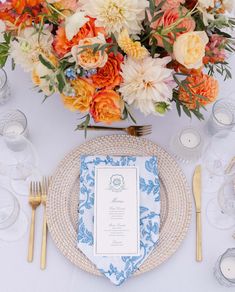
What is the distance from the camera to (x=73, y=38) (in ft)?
2.57

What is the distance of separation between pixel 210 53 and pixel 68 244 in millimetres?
559

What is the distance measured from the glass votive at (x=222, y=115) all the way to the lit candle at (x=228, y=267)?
0.35m

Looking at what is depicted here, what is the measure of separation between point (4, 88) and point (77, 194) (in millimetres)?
364

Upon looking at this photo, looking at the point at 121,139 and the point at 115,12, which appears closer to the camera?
the point at 115,12

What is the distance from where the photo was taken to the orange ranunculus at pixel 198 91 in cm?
92

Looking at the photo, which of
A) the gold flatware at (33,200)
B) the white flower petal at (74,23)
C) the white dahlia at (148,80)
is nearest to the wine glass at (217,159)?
the white dahlia at (148,80)

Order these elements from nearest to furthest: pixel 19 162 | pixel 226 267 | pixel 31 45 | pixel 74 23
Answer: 1. pixel 74 23
2. pixel 31 45
3. pixel 226 267
4. pixel 19 162

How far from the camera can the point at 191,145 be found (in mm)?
1117

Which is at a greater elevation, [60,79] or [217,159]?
[60,79]

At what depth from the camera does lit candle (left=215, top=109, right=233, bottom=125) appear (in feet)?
3.79

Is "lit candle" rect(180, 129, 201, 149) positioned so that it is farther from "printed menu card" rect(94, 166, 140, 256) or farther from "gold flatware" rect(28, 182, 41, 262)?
"gold flatware" rect(28, 182, 41, 262)

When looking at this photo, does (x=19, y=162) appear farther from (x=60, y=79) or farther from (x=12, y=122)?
(x=60, y=79)

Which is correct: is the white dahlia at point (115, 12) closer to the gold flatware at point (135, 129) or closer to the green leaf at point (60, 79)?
the green leaf at point (60, 79)

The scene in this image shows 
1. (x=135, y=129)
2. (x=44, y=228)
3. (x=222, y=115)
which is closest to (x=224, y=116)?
(x=222, y=115)
